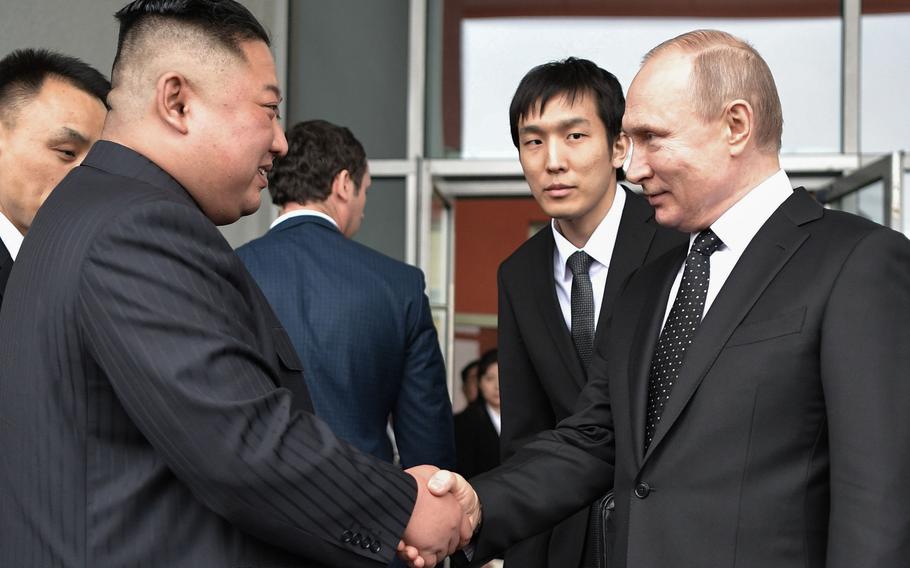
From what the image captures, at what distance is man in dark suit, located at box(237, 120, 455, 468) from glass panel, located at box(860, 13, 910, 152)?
3581 mm

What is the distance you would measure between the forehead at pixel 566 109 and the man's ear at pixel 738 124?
1.03 meters

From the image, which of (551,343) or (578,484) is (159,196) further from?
(551,343)

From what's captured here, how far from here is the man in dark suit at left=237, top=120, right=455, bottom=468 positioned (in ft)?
10.2

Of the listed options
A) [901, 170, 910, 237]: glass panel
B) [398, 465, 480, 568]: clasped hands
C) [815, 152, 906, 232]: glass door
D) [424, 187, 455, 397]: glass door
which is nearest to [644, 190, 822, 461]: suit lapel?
[398, 465, 480, 568]: clasped hands

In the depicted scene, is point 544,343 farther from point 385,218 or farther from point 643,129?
point 385,218

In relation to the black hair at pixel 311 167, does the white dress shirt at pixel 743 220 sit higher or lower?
lower

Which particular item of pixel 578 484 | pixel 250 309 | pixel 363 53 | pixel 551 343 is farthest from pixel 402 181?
pixel 250 309

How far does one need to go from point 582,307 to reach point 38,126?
1343 millimetres

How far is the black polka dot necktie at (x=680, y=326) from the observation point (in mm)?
2037

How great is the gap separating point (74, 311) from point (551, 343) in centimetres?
145

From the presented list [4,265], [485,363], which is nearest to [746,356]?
[4,265]

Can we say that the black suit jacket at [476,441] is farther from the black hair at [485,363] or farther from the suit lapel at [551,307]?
the suit lapel at [551,307]

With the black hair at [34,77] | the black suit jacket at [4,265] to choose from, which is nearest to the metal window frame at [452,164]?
the black hair at [34,77]

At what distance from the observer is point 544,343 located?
2.84 meters
